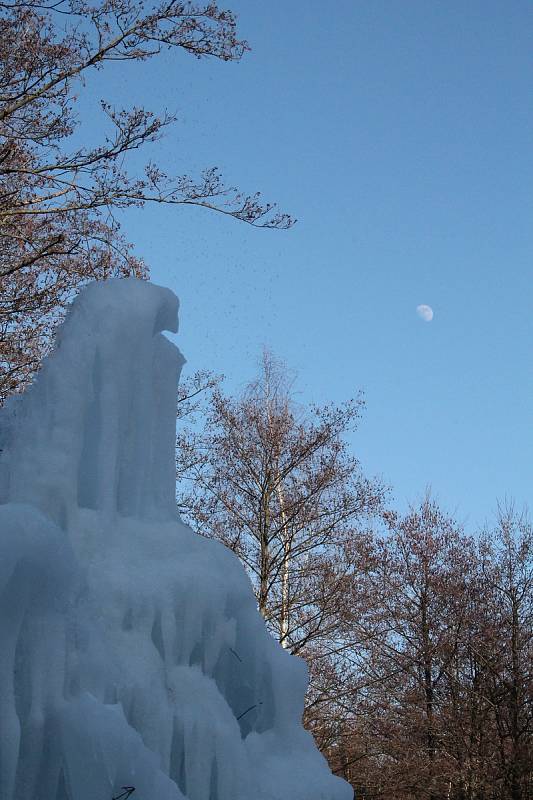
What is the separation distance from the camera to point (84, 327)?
183 inches

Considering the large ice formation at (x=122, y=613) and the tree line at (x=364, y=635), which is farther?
the tree line at (x=364, y=635)

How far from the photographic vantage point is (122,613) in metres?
4.07

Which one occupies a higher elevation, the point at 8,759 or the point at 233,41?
the point at 233,41

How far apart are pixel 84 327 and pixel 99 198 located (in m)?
4.29

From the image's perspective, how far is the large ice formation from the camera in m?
3.25

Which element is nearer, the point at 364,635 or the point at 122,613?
the point at 122,613

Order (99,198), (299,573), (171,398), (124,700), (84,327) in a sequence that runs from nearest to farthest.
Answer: (124,700) → (84,327) → (171,398) → (99,198) → (299,573)

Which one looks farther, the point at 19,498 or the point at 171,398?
the point at 171,398

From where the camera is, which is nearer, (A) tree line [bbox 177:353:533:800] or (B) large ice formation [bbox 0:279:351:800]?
(B) large ice formation [bbox 0:279:351:800]

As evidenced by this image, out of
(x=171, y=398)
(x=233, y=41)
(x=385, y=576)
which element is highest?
(x=233, y=41)

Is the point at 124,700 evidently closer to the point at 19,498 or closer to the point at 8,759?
the point at 8,759

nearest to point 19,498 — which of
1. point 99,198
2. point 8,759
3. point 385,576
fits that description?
point 8,759

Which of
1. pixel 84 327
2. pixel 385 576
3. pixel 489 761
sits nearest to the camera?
pixel 84 327

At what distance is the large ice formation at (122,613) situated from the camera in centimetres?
325
